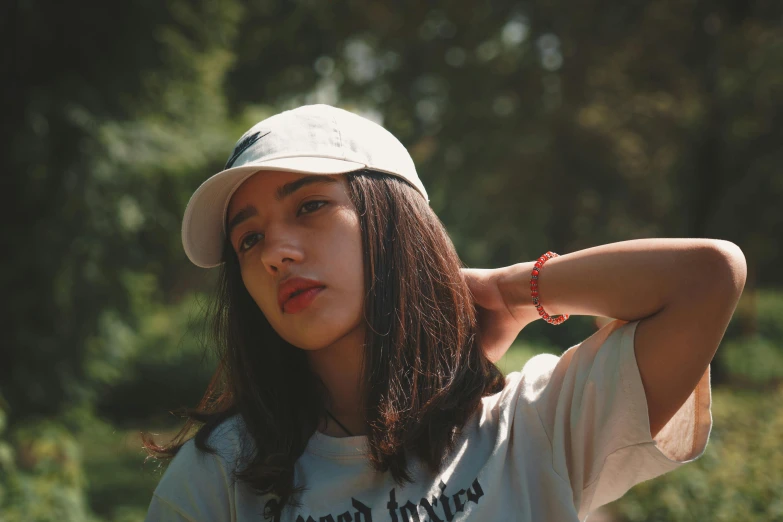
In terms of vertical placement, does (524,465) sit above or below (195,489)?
below

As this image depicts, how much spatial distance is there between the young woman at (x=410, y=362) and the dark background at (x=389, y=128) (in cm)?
70

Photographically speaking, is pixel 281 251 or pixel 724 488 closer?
pixel 281 251

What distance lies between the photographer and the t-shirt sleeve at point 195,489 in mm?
1551

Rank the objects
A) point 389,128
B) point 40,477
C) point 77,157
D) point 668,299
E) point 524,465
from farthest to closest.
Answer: point 389,128
point 77,157
point 40,477
point 524,465
point 668,299

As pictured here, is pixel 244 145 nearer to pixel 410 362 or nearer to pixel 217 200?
pixel 217 200

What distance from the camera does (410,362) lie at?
5.53 ft

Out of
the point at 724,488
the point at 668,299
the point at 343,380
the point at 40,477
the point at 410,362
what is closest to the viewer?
the point at 668,299

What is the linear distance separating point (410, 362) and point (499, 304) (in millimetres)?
261

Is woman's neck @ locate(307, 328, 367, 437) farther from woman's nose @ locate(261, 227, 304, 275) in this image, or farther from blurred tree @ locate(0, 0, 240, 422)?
blurred tree @ locate(0, 0, 240, 422)

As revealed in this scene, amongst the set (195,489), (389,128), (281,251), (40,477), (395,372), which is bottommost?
(40,477)

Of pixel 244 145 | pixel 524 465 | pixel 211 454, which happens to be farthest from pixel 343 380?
pixel 244 145

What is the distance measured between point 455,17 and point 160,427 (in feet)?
29.5

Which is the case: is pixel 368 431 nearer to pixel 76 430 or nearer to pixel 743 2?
pixel 76 430

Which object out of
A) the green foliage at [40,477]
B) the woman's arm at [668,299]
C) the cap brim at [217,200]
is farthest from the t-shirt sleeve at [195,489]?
the green foliage at [40,477]
